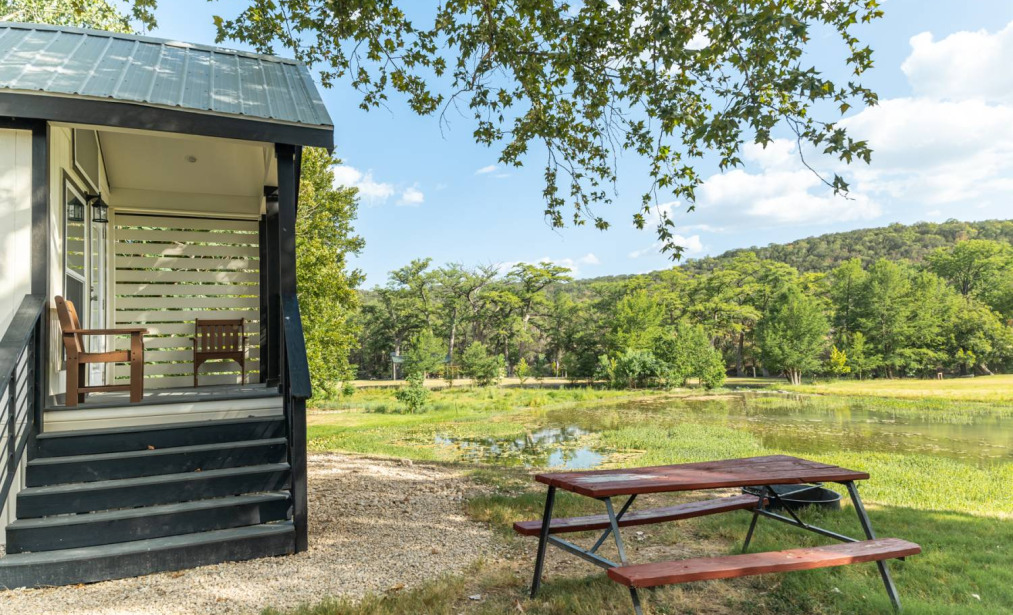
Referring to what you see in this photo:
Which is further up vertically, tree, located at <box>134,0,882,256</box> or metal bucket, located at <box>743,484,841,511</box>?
tree, located at <box>134,0,882,256</box>

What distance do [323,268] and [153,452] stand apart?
9.54 metres

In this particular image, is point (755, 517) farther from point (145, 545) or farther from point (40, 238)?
point (40, 238)

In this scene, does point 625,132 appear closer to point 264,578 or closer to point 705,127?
point 705,127

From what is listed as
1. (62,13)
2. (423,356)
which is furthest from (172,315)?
(423,356)

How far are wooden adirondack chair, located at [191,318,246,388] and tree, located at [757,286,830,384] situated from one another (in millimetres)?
38305

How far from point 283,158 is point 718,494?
19.4 feet

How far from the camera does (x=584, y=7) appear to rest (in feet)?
18.6

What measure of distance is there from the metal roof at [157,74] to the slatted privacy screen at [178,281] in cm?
212

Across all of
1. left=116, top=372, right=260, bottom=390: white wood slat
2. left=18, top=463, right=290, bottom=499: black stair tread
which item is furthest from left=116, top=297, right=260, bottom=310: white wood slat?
left=18, top=463, right=290, bottom=499: black stair tread

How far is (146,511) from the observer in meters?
3.66

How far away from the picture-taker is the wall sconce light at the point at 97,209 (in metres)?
5.63

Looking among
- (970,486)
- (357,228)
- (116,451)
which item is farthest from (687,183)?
(357,228)

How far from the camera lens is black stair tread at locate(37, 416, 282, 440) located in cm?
383

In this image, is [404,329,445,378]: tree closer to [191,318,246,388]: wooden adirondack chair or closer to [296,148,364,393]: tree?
[296,148,364,393]: tree
